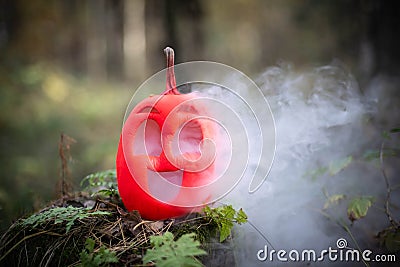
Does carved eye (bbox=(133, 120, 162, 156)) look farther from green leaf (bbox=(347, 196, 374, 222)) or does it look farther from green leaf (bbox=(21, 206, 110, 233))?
green leaf (bbox=(347, 196, 374, 222))

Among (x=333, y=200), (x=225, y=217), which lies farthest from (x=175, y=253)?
(x=333, y=200)

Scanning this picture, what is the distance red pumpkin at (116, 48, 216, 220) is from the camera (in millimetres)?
1776

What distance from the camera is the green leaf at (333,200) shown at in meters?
2.30

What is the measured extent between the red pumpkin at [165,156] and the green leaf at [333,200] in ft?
2.85

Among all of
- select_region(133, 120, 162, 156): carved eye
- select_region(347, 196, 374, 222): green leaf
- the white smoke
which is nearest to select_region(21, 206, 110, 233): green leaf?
select_region(133, 120, 162, 156): carved eye

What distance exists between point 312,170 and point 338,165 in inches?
8.9

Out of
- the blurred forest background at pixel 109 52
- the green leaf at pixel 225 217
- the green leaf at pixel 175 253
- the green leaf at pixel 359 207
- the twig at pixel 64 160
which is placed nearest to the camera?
the green leaf at pixel 175 253

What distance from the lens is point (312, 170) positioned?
2.62 m

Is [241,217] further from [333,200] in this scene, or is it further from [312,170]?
[312,170]

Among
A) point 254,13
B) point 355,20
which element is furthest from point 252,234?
point 254,13

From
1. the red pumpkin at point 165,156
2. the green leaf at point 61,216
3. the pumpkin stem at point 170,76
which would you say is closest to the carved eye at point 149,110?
the red pumpkin at point 165,156

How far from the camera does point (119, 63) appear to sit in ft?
52.1

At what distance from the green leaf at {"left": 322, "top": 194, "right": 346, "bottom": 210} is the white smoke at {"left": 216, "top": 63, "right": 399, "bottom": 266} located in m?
0.05

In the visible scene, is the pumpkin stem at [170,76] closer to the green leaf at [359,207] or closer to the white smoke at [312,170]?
the white smoke at [312,170]
